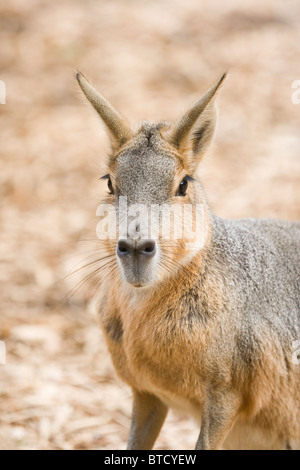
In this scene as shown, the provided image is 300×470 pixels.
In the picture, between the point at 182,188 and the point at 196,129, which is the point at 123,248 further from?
the point at 196,129

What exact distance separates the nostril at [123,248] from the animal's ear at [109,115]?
83 centimetres

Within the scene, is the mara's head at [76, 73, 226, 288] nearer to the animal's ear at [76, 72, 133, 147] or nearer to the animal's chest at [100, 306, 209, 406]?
the animal's ear at [76, 72, 133, 147]

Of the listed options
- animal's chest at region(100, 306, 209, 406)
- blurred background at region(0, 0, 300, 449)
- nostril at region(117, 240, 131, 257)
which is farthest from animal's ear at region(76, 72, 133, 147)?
animal's chest at region(100, 306, 209, 406)

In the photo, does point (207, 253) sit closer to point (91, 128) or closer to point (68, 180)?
point (68, 180)

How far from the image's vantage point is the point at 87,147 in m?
8.66

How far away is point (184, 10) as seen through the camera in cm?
1120

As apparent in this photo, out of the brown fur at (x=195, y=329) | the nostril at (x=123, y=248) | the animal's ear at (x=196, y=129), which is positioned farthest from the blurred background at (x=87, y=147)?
the nostril at (x=123, y=248)

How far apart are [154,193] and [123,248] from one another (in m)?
0.39

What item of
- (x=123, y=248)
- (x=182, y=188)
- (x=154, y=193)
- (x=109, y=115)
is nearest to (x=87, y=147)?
(x=109, y=115)

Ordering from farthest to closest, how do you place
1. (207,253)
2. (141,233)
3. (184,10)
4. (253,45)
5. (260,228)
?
(184,10) → (253,45) → (260,228) → (207,253) → (141,233)

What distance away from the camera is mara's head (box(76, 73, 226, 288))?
11.1 ft

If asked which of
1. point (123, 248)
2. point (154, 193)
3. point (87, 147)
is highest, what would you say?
point (87, 147)

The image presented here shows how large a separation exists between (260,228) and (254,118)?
4658 mm

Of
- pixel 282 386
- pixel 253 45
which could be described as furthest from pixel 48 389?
pixel 253 45
